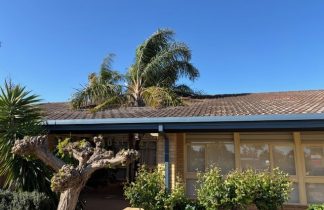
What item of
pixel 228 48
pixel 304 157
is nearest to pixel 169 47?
pixel 228 48

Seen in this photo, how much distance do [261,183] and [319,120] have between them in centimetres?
220

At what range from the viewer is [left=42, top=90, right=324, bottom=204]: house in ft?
28.9

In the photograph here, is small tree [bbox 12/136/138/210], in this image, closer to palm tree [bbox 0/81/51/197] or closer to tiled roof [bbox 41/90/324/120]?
palm tree [bbox 0/81/51/197]

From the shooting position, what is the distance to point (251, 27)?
662 inches

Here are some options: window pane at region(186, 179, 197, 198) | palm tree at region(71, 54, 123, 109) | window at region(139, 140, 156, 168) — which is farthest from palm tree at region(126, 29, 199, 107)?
window pane at region(186, 179, 197, 198)

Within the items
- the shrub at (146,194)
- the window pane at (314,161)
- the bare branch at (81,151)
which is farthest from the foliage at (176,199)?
the window pane at (314,161)

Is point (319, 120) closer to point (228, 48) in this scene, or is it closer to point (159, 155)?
point (159, 155)

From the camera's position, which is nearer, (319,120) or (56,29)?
(319,120)

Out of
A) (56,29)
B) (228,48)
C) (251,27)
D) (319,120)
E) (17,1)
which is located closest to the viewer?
(319,120)

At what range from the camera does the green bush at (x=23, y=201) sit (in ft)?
26.2

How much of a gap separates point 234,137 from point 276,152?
1432mm

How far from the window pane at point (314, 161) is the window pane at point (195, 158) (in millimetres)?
3312

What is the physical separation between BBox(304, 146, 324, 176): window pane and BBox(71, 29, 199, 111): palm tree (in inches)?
263

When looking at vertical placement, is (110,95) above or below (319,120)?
above
